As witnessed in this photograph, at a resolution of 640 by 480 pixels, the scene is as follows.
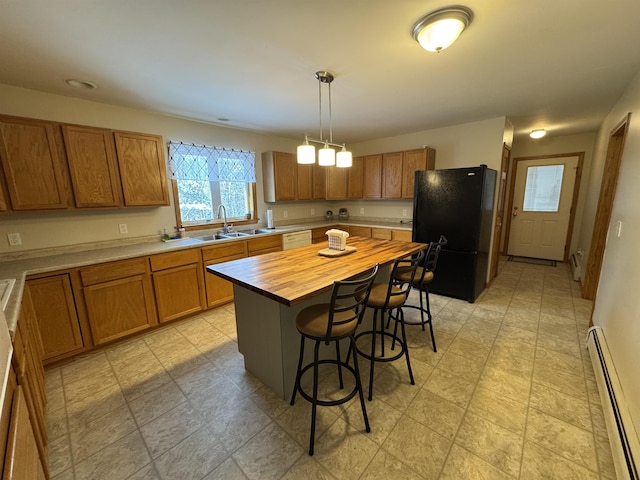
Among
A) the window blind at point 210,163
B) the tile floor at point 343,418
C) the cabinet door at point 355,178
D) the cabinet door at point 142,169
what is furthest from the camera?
the cabinet door at point 355,178

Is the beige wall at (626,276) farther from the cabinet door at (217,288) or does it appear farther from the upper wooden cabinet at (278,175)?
the upper wooden cabinet at (278,175)

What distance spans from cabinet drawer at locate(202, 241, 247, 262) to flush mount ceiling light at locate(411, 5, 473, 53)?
2719 millimetres

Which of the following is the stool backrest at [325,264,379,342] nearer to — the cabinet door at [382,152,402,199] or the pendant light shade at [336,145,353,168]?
the pendant light shade at [336,145,353,168]

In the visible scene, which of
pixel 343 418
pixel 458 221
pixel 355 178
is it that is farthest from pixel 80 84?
pixel 458 221

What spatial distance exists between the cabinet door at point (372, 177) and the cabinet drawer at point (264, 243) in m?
1.91

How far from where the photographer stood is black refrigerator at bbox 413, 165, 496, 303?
10.2 feet

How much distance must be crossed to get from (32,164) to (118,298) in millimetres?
1326

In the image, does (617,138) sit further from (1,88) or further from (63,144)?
(1,88)

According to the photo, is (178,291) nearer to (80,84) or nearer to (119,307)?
(119,307)

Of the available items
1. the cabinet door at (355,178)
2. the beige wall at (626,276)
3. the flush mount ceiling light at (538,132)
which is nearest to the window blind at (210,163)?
the cabinet door at (355,178)

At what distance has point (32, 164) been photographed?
85.7 inches

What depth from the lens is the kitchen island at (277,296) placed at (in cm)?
157

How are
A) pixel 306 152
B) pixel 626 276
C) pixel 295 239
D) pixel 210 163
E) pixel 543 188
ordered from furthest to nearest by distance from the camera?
pixel 543 188 → pixel 295 239 → pixel 210 163 → pixel 306 152 → pixel 626 276

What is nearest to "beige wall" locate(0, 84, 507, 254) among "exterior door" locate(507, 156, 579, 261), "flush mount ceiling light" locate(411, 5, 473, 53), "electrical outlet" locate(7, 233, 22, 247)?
"electrical outlet" locate(7, 233, 22, 247)
